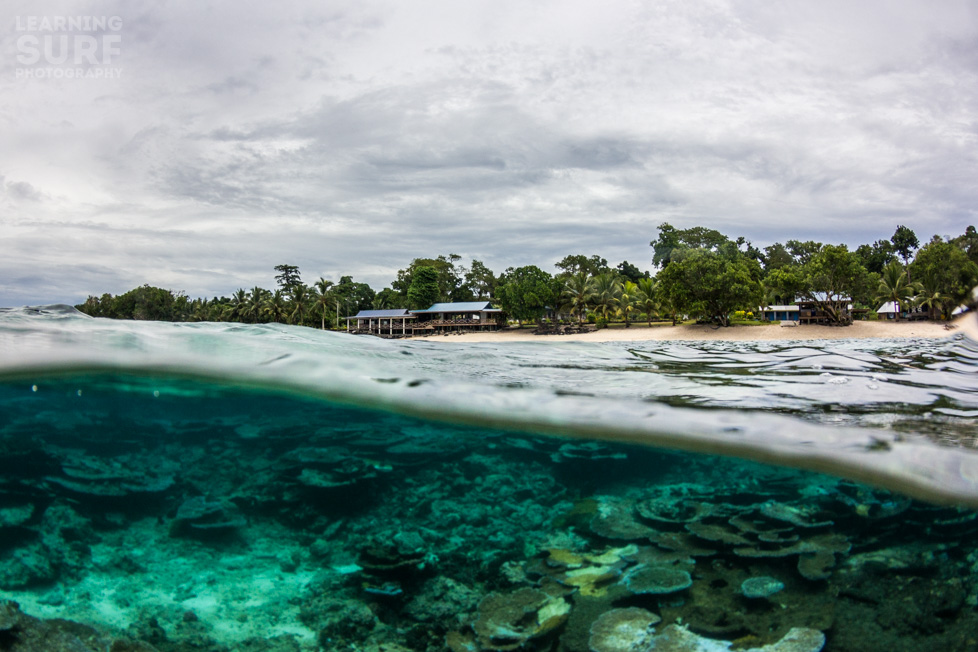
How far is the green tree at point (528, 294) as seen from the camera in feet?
202

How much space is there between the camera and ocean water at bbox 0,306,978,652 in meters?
4.49

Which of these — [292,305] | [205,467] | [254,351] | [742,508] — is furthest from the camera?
[292,305]

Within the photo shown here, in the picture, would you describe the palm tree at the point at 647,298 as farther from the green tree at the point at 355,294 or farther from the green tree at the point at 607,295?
the green tree at the point at 355,294

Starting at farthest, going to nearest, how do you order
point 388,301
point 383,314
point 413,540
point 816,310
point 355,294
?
point 355,294
point 388,301
point 383,314
point 816,310
point 413,540

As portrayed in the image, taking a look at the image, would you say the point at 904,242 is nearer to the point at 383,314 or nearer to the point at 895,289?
the point at 895,289

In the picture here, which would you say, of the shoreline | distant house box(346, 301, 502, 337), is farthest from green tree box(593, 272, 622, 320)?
distant house box(346, 301, 502, 337)

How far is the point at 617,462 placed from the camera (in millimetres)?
6953

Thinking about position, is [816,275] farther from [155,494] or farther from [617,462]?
[155,494]

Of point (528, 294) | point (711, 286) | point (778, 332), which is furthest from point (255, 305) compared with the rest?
point (778, 332)

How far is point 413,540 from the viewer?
5.76m

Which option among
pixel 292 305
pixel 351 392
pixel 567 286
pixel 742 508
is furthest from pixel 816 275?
pixel 292 305

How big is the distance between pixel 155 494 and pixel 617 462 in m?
5.79

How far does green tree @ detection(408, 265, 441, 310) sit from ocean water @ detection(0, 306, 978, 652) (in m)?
66.6

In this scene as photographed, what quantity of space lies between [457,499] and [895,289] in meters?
62.5
